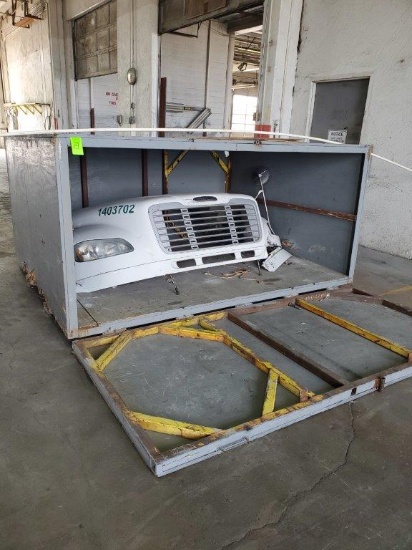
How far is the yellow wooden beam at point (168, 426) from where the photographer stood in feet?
6.32

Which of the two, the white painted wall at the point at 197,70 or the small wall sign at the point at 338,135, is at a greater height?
the white painted wall at the point at 197,70

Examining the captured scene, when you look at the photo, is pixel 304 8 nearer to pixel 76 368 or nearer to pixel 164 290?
pixel 164 290

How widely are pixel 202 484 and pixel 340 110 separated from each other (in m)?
5.82

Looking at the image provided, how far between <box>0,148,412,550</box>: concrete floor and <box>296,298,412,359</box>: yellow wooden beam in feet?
1.46

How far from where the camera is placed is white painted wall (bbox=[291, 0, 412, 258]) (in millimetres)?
5215

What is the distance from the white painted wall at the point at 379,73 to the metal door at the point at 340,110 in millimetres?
151

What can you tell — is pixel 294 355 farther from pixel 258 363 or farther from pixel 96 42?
pixel 96 42

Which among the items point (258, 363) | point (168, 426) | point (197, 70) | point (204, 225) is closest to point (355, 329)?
point (258, 363)

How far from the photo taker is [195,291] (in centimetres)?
356

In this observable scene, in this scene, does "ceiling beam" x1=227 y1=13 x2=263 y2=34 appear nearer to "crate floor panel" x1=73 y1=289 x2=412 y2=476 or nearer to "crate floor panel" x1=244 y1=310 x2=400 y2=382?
"crate floor panel" x1=244 y1=310 x2=400 y2=382

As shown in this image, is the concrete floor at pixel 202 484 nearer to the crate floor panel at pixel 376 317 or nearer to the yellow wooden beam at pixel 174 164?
the crate floor panel at pixel 376 317

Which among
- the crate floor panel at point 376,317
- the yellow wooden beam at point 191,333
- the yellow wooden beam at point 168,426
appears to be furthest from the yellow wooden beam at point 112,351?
the crate floor panel at point 376,317

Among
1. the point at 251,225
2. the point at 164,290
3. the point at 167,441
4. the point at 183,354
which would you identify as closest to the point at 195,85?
the point at 251,225

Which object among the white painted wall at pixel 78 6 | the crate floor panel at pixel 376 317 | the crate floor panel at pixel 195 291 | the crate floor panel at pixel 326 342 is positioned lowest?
the crate floor panel at pixel 376 317
